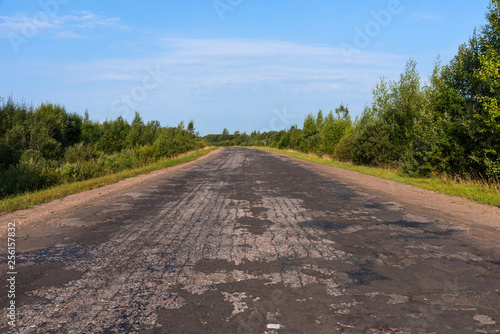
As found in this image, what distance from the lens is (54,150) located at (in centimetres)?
2144

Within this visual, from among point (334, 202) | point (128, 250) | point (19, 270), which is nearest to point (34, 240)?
point (19, 270)

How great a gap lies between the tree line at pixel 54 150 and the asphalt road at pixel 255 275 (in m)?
7.81

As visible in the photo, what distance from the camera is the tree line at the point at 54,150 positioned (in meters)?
13.7

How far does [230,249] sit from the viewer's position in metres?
5.07

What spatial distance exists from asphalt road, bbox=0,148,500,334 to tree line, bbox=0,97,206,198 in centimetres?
781

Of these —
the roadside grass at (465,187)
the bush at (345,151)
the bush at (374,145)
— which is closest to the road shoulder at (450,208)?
the roadside grass at (465,187)

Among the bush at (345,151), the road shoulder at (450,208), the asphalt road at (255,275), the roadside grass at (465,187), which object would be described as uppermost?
the bush at (345,151)

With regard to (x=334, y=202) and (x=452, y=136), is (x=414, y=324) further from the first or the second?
(x=452, y=136)

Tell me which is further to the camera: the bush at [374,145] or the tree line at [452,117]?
the bush at [374,145]

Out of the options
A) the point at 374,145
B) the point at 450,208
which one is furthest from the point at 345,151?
the point at 450,208

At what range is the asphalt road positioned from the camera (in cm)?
302

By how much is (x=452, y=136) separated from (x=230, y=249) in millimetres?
13209

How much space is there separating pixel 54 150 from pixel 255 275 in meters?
21.7

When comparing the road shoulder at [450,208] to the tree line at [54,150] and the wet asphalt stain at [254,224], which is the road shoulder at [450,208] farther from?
the tree line at [54,150]
